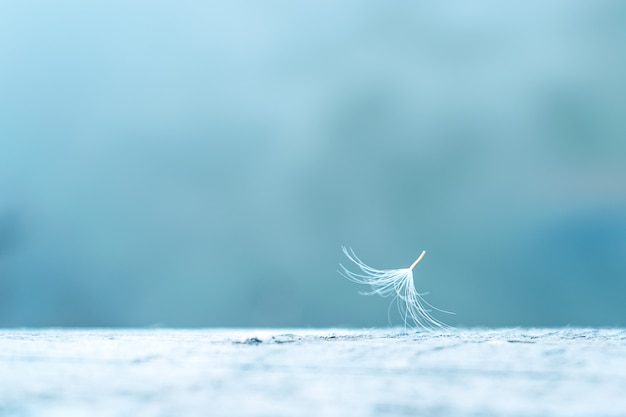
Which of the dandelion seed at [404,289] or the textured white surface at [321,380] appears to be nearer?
the textured white surface at [321,380]

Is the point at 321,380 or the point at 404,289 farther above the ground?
the point at 404,289

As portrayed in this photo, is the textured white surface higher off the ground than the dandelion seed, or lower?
lower

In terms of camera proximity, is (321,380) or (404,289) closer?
(321,380)

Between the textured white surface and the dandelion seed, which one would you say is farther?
the dandelion seed

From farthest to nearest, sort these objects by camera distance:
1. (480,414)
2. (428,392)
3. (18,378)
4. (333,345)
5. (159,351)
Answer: (333,345) < (159,351) < (18,378) < (428,392) < (480,414)

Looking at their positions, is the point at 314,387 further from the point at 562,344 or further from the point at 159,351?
the point at 562,344

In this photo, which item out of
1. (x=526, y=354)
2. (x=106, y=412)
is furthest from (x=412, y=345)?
(x=106, y=412)

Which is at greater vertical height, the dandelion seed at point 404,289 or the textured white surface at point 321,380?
the dandelion seed at point 404,289

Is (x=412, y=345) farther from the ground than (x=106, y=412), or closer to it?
farther from the ground
